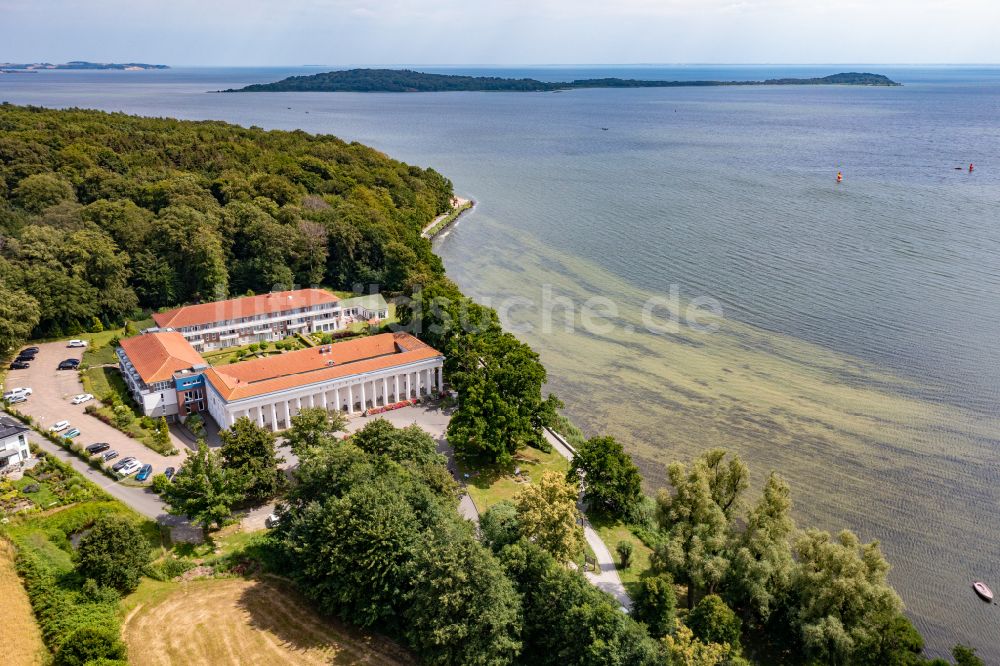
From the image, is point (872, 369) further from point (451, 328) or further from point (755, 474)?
point (451, 328)

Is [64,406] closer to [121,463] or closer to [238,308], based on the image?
[121,463]

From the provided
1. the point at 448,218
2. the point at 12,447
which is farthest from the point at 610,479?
the point at 448,218

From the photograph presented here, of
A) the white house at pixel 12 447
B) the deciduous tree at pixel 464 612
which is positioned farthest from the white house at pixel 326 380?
the deciduous tree at pixel 464 612

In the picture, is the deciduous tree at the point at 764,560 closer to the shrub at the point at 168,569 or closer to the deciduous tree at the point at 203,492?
the deciduous tree at the point at 203,492

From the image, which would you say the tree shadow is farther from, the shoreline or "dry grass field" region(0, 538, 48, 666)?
the shoreline

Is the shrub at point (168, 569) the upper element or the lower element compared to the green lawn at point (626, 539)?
upper
